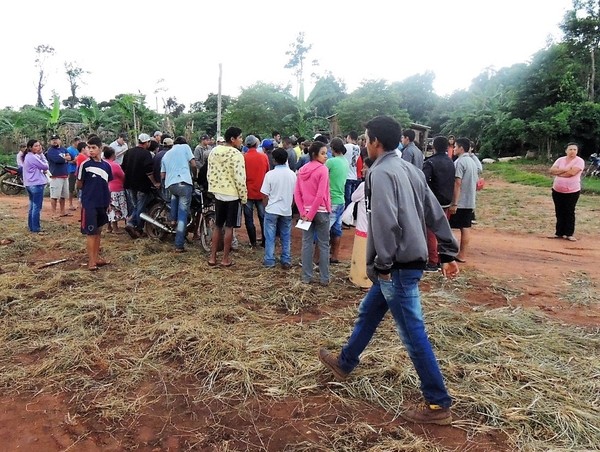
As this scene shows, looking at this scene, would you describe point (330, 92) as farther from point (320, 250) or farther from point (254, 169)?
point (320, 250)

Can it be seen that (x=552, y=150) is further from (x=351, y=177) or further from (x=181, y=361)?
(x=181, y=361)

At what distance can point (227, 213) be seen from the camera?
6148 mm

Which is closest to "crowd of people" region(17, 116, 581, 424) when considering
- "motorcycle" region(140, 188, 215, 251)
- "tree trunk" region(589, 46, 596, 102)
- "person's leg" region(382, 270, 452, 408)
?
"person's leg" region(382, 270, 452, 408)

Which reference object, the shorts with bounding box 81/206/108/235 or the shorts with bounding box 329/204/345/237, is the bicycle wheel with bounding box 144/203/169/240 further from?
the shorts with bounding box 329/204/345/237

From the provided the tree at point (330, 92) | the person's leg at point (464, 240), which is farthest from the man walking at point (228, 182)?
the tree at point (330, 92)

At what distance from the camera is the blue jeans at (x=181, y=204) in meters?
6.79

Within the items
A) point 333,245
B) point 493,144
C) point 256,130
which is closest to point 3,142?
point 256,130

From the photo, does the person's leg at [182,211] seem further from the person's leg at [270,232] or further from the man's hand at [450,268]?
the man's hand at [450,268]

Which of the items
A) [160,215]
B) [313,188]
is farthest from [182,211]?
[313,188]

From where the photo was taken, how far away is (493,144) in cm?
2805

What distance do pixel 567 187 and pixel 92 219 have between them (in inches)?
299

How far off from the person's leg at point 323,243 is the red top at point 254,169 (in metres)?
1.61

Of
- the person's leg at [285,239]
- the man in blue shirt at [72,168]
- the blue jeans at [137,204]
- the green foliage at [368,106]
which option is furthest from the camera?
the green foliage at [368,106]

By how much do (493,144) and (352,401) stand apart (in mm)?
27884
